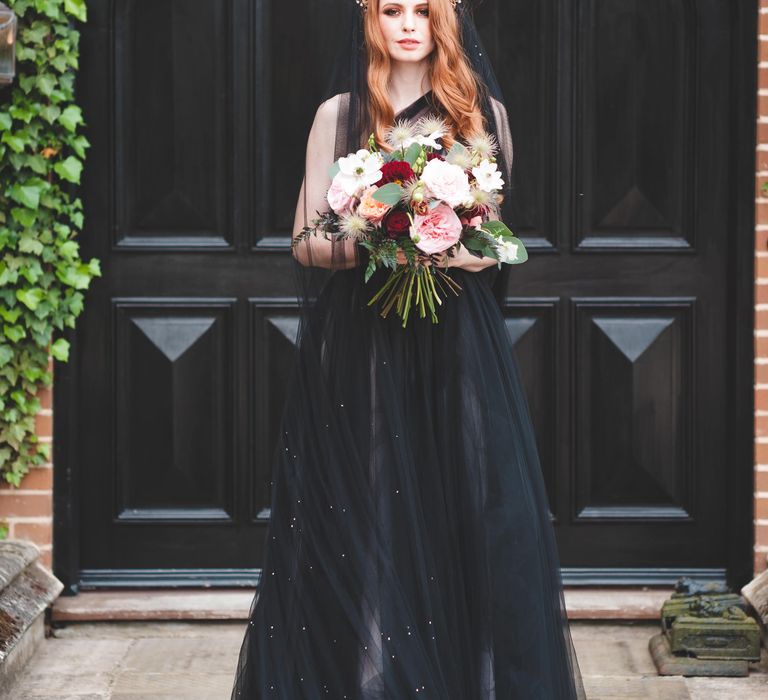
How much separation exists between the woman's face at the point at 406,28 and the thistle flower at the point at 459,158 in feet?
1.06

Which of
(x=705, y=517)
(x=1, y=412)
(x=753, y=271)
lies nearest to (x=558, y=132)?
(x=753, y=271)

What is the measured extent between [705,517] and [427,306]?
1937 mm

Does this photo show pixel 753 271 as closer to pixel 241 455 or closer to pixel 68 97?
pixel 241 455

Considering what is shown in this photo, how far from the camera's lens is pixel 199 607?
4.61 metres

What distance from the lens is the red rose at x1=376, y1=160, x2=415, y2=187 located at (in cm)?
295

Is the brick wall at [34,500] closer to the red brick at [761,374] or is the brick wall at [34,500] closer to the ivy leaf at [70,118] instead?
the ivy leaf at [70,118]

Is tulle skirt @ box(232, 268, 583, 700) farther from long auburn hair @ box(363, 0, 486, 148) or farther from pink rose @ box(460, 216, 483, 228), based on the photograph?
long auburn hair @ box(363, 0, 486, 148)

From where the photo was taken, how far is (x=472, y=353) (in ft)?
10.5

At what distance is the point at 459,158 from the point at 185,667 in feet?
6.72

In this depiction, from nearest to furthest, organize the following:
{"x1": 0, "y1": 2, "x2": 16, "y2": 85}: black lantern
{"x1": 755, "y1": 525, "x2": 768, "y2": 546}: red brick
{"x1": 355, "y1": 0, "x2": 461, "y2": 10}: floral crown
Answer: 1. {"x1": 355, "y1": 0, "x2": 461, "y2": 10}: floral crown
2. {"x1": 0, "y1": 2, "x2": 16, "y2": 85}: black lantern
3. {"x1": 755, "y1": 525, "x2": 768, "y2": 546}: red brick

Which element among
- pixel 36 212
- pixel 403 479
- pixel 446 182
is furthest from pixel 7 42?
pixel 403 479

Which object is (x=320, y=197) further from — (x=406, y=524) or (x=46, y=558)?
(x=46, y=558)

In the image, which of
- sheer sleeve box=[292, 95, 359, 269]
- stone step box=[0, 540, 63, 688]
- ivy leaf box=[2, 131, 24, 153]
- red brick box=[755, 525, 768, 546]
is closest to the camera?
sheer sleeve box=[292, 95, 359, 269]

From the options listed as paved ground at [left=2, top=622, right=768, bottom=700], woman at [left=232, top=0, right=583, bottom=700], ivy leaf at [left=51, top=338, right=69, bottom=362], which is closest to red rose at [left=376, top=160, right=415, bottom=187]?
woman at [left=232, top=0, right=583, bottom=700]
